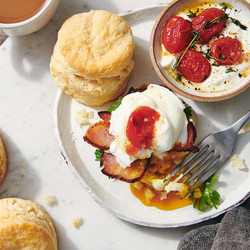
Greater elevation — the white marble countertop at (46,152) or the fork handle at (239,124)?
the fork handle at (239,124)

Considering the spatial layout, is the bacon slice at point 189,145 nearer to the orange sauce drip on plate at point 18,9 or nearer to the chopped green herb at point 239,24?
the chopped green herb at point 239,24

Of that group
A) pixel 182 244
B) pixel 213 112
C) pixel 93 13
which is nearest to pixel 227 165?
pixel 213 112

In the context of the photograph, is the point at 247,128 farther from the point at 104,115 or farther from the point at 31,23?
the point at 31,23

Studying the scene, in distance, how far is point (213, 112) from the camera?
3881mm

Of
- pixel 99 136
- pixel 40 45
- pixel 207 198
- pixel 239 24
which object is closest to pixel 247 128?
pixel 207 198

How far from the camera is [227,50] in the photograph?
3.32 m

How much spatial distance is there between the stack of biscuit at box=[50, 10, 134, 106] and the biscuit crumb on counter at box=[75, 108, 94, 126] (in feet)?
0.83

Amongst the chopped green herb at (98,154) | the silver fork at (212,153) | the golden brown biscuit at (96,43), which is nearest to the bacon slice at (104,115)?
the chopped green herb at (98,154)

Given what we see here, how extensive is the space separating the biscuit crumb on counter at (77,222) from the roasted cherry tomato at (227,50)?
1962mm

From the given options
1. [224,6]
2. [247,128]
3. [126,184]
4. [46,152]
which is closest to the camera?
[224,6]

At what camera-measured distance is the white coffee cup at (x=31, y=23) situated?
3598mm

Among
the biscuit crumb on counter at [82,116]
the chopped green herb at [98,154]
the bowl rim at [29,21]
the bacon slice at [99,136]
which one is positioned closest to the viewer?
the bowl rim at [29,21]

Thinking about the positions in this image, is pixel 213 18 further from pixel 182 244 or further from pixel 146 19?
pixel 182 244

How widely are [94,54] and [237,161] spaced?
63.5 inches
